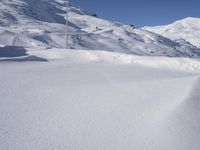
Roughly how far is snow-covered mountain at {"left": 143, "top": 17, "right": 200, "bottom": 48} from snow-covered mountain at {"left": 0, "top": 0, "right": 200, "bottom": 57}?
68.7 meters

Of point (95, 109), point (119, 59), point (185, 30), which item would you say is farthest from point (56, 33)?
point (185, 30)

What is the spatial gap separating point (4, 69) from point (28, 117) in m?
5.22

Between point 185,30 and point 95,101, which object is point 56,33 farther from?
point 185,30

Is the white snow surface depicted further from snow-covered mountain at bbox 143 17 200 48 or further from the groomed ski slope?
snow-covered mountain at bbox 143 17 200 48

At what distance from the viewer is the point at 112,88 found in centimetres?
866

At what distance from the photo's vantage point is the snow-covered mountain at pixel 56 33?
42.6 meters

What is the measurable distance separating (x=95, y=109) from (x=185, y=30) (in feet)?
541

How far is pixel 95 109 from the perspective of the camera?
6547mm

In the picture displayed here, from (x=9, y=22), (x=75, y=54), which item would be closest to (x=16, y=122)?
(x=75, y=54)

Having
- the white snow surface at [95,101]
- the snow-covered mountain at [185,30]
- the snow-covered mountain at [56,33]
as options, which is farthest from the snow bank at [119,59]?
the snow-covered mountain at [185,30]

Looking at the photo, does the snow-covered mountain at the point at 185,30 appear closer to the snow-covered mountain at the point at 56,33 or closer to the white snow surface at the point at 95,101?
the snow-covered mountain at the point at 56,33

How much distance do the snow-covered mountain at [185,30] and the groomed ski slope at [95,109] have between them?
133m

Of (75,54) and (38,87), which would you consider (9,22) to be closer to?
(75,54)

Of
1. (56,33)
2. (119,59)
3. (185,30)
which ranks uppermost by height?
(119,59)
